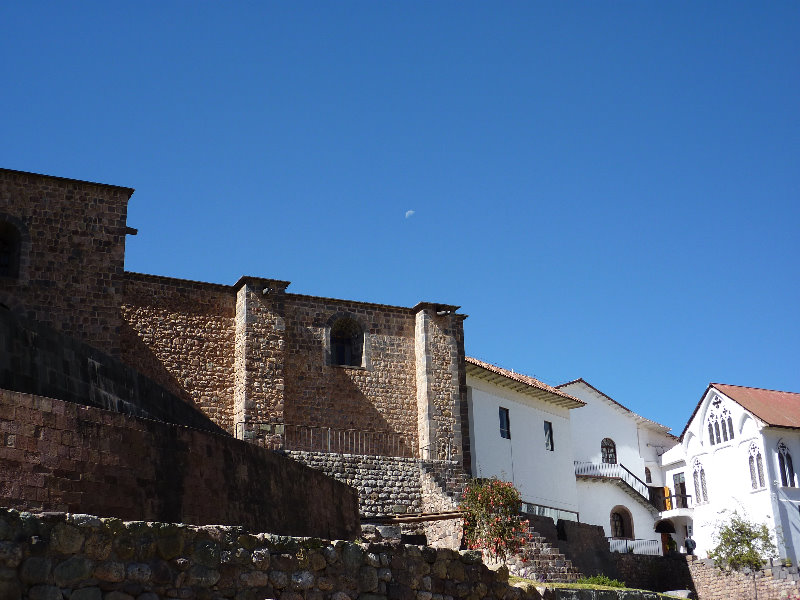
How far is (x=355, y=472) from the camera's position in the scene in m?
26.2

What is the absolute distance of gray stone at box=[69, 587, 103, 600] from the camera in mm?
6469

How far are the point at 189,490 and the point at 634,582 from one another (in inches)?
906

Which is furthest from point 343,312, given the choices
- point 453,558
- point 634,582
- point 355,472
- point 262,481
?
point 453,558

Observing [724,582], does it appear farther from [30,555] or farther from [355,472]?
[30,555]

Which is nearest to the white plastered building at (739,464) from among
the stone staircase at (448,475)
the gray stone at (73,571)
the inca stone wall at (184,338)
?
the stone staircase at (448,475)

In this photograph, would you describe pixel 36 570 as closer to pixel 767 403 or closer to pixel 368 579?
pixel 368 579

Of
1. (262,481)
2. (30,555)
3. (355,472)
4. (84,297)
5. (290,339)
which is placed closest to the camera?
(30,555)

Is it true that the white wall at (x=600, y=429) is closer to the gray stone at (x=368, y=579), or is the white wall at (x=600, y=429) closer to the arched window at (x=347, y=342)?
the arched window at (x=347, y=342)

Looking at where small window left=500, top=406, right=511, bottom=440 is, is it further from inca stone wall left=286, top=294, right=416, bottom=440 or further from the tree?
the tree

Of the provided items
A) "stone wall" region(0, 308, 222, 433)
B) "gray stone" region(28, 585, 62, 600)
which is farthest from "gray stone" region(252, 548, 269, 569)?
"stone wall" region(0, 308, 222, 433)

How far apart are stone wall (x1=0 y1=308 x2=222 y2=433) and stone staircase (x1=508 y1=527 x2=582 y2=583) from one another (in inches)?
396

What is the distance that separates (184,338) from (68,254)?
13.4 ft

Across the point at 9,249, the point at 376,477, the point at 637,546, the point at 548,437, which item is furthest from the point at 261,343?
the point at 637,546

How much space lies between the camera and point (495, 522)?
68.6 feet
